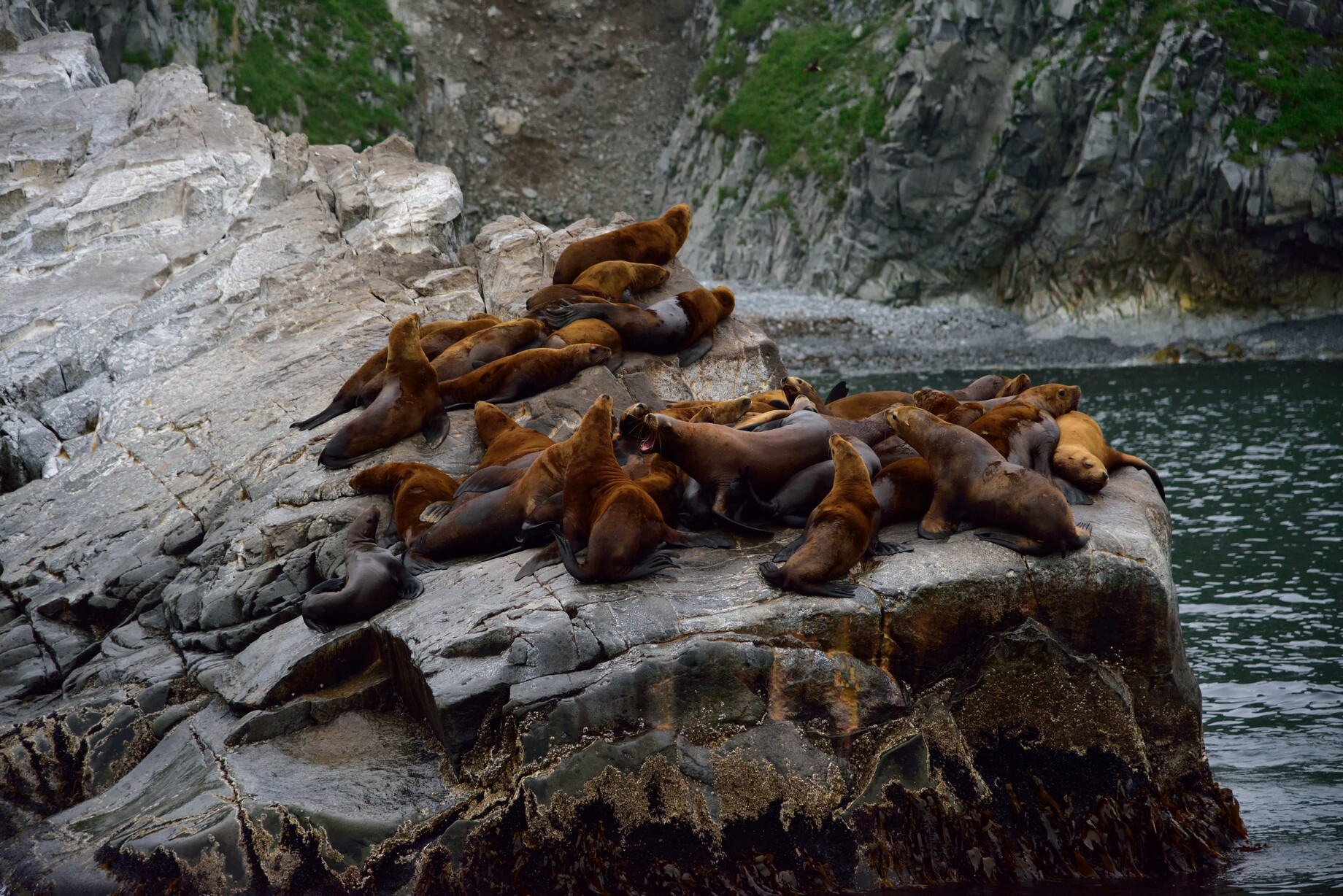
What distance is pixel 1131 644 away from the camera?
562cm

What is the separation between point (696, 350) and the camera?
923cm

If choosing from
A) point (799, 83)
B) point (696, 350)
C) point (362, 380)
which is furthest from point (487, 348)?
point (799, 83)

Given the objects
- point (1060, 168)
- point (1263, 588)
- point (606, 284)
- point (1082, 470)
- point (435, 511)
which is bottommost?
point (1263, 588)

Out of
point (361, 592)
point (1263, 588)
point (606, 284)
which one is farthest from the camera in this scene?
point (1263, 588)

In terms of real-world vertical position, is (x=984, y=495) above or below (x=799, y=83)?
below

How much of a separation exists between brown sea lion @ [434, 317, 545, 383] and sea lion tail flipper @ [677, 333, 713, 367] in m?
1.29

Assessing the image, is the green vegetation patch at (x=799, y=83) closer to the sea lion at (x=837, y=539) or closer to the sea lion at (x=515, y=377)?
the sea lion at (x=515, y=377)

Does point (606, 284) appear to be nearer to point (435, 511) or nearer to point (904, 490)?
point (435, 511)

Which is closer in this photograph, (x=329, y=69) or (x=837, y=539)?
(x=837, y=539)

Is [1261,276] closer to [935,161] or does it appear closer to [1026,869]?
[935,161]

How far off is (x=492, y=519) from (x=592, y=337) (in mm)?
2672

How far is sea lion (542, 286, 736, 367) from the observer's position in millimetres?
9094

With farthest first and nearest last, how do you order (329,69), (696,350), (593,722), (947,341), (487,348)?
(329,69)
(947,341)
(696,350)
(487,348)
(593,722)

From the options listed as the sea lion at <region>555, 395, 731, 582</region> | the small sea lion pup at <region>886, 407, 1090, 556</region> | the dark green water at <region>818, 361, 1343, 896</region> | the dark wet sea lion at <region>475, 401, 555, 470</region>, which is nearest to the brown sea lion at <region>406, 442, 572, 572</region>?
the sea lion at <region>555, 395, 731, 582</region>
